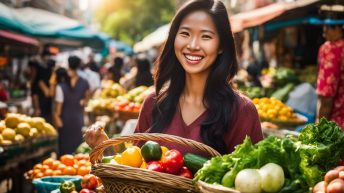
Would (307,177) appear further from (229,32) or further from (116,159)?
(229,32)

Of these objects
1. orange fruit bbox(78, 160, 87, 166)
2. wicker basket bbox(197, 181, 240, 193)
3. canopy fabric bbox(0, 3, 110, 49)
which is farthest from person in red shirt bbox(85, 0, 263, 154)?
canopy fabric bbox(0, 3, 110, 49)

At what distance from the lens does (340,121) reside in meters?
6.59

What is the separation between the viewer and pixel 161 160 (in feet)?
9.69

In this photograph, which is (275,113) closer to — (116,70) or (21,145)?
(21,145)

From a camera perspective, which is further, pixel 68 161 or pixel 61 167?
pixel 68 161

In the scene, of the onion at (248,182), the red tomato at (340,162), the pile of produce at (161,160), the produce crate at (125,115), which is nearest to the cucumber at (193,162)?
the pile of produce at (161,160)

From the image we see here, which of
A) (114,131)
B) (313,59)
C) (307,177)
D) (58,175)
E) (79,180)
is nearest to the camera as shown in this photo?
(307,177)

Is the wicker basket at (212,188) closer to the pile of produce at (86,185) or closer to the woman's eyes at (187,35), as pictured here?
the woman's eyes at (187,35)

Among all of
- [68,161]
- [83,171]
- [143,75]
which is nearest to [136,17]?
[143,75]

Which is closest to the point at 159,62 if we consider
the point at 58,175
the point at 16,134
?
the point at 58,175

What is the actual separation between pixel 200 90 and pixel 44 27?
12973mm

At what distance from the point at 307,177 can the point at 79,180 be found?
294 centimetres

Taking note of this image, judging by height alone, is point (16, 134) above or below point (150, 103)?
below

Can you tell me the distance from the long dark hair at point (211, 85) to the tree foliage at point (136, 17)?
193ft
